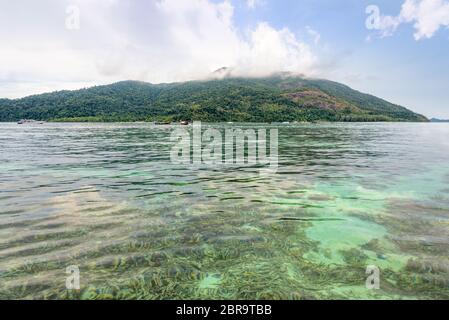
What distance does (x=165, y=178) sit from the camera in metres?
19.2

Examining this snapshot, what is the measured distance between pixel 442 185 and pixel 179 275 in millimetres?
17280

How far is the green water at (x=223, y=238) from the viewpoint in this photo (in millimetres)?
6703

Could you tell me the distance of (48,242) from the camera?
29.2 feet

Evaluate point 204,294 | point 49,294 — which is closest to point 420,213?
point 204,294

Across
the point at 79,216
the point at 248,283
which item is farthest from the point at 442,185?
the point at 79,216

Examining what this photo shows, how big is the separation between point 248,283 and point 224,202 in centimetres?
676

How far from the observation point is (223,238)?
9.41 metres

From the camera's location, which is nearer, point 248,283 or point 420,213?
point 248,283

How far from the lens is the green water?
6.70 metres

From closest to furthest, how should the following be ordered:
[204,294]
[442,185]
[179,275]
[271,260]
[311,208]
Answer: [204,294]
[179,275]
[271,260]
[311,208]
[442,185]

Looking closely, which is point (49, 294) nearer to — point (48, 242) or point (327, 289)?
point (48, 242)

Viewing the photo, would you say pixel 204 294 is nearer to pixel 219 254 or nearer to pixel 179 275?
pixel 179 275
